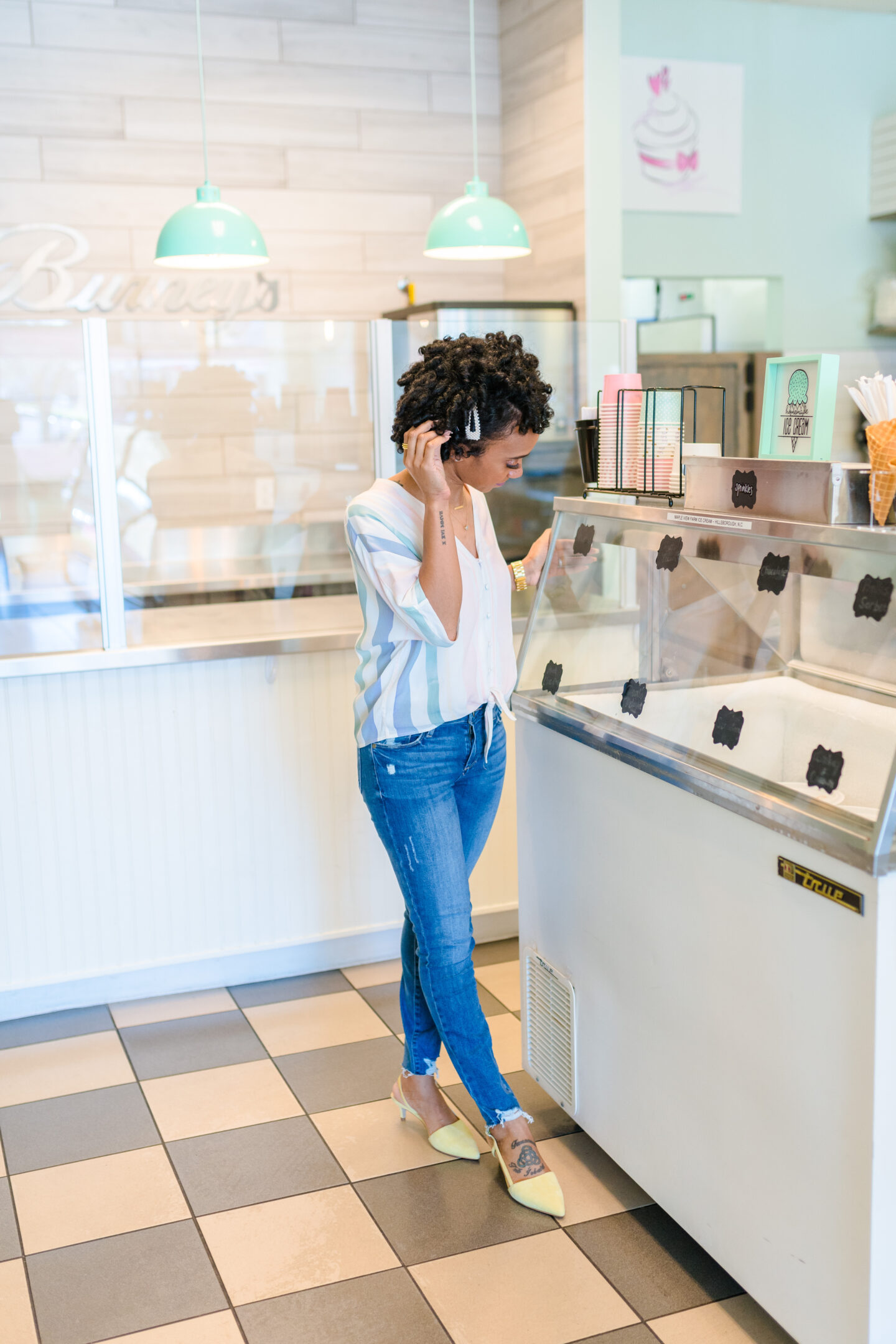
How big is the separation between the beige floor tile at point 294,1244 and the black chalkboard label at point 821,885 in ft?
3.51

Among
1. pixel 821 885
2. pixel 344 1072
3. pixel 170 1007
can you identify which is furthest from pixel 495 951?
Answer: pixel 821 885

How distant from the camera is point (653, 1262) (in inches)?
85.6

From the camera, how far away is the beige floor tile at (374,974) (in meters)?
3.40

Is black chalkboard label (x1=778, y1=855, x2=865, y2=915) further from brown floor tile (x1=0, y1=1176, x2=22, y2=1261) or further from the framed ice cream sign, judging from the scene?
brown floor tile (x1=0, y1=1176, x2=22, y2=1261)

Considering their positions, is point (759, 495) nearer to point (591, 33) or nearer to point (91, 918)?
point (91, 918)

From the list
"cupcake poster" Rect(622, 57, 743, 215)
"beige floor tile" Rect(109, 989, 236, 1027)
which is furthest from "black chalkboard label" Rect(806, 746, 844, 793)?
"cupcake poster" Rect(622, 57, 743, 215)

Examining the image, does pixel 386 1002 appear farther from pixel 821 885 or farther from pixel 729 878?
pixel 821 885

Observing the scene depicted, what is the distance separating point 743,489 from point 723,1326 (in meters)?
1.37

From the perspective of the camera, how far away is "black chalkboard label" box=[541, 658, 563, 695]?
8.13 ft

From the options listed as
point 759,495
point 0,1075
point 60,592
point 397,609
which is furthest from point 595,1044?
point 60,592

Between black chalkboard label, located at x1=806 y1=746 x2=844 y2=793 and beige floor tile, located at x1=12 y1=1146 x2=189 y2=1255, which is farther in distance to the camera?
beige floor tile, located at x1=12 y1=1146 x2=189 y2=1255

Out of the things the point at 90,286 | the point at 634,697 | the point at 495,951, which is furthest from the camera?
the point at 90,286

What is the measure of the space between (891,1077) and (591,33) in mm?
3802

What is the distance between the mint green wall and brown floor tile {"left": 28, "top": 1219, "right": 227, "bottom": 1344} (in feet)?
13.7
